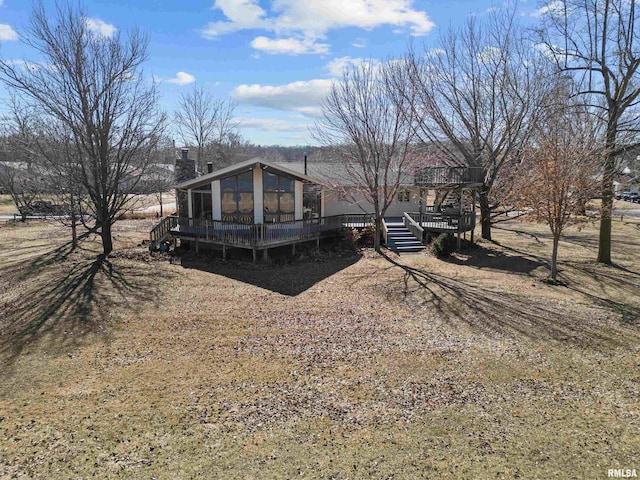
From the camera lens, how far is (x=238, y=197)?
17.5 metres

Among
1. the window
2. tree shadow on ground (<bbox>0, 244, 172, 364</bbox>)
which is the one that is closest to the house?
tree shadow on ground (<bbox>0, 244, 172, 364</bbox>)

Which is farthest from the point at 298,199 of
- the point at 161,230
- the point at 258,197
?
the point at 161,230

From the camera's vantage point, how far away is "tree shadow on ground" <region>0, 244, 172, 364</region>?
901 centimetres

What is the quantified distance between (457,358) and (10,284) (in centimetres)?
1474

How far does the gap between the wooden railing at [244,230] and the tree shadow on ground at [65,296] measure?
2.61 metres

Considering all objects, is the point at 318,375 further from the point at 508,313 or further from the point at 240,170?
the point at 240,170

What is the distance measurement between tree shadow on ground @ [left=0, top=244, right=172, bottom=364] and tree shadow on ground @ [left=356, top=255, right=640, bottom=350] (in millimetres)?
8535

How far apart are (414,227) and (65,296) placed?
15391 millimetres

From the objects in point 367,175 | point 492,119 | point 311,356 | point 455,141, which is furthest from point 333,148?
point 311,356

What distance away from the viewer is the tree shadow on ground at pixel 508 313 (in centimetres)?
881

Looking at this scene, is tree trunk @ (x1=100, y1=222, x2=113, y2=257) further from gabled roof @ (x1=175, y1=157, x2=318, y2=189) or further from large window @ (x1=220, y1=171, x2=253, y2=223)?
large window @ (x1=220, y1=171, x2=253, y2=223)

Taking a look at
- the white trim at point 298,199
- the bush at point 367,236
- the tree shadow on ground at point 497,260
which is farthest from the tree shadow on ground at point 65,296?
the tree shadow on ground at point 497,260

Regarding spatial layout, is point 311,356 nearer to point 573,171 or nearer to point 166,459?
point 166,459

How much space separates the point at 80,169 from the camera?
53.2 ft
